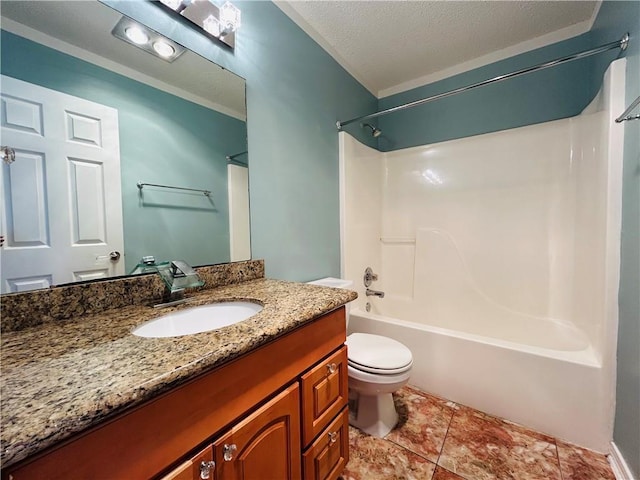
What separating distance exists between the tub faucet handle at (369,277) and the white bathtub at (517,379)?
52 cm

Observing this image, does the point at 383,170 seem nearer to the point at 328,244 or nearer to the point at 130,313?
the point at 328,244

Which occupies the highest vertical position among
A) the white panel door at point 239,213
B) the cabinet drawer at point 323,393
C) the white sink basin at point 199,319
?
the white panel door at point 239,213

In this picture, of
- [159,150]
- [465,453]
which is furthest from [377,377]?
[159,150]

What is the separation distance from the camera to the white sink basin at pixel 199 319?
808 millimetres

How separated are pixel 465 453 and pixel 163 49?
225 centimetres

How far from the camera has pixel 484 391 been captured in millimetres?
1482

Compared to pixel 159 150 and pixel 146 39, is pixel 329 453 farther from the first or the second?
pixel 146 39

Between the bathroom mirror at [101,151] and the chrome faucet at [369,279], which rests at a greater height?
the bathroom mirror at [101,151]

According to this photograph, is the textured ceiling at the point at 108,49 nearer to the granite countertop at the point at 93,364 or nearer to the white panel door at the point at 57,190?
the white panel door at the point at 57,190

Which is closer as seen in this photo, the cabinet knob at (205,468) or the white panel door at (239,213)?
the cabinet knob at (205,468)

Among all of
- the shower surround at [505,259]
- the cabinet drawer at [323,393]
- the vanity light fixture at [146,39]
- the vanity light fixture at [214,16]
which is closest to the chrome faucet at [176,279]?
the cabinet drawer at [323,393]

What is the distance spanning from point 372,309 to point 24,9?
2.41m

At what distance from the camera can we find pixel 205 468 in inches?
21.5

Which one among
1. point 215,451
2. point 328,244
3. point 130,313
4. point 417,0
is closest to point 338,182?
point 328,244
